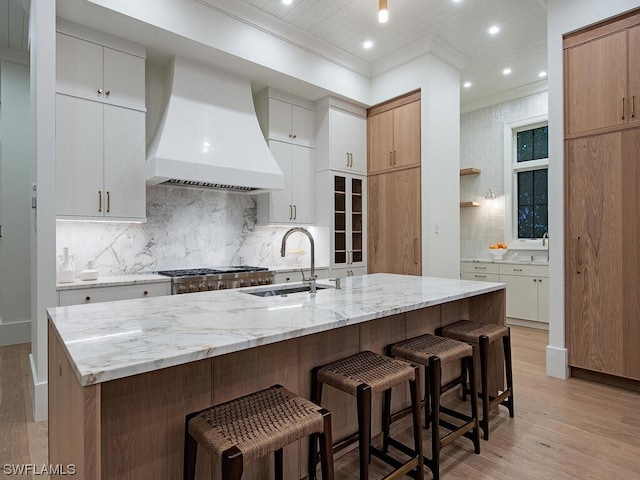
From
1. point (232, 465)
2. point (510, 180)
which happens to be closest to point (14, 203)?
point (232, 465)

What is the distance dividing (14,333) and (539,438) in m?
5.13

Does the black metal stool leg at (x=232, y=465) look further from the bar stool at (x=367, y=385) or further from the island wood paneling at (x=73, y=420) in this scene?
the bar stool at (x=367, y=385)

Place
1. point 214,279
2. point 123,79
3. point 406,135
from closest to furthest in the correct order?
point 123,79 < point 214,279 < point 406,135

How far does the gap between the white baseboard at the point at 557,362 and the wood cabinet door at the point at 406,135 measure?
2.29 meters

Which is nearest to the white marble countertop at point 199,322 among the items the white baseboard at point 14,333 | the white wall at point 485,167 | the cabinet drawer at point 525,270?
the cabinet drawer at point 525,270

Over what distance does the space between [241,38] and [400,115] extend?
1.98 metres

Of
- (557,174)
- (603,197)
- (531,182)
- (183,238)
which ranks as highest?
(531,182)

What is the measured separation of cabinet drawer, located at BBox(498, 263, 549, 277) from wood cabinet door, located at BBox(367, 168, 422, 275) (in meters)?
1.62

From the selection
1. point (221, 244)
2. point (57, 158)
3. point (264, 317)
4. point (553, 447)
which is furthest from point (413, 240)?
point (57, 158)

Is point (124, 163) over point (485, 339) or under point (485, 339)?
over

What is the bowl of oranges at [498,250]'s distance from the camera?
5375 mm

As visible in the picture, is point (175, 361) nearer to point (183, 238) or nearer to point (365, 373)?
point (365, 373)

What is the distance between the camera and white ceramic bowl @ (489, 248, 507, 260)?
5367 millimetres

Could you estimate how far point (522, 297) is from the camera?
195 inches
